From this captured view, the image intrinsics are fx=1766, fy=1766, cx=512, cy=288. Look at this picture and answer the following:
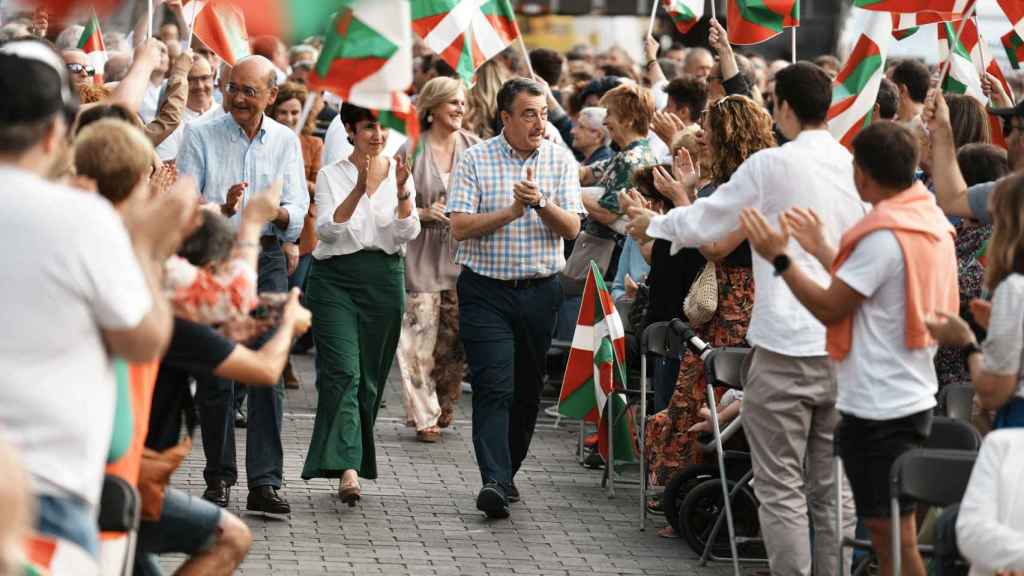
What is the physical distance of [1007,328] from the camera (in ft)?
18.9

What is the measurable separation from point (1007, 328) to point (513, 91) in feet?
13.9

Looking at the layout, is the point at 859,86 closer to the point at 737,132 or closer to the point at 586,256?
the point at 737,132

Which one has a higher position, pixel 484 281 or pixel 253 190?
pixel 253 190

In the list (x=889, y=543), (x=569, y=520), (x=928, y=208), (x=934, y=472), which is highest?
(x=928, y=208)

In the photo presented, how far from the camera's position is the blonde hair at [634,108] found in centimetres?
1124

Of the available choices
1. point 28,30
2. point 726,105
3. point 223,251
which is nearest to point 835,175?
point 726,105

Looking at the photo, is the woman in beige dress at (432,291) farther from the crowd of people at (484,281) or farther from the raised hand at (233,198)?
the raised hand at (233,198)

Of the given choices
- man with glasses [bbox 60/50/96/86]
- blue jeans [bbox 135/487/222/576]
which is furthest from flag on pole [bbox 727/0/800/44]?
blue jeans [bbox 135/487/222/576]

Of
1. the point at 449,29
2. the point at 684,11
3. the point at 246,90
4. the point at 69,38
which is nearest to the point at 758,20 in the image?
the point at 684,11

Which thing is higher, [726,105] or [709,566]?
[726,105]

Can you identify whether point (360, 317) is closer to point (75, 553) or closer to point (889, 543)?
point (889, 543)

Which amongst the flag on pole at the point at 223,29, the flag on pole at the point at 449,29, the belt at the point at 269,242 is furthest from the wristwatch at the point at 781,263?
the flag on pole at the point at 223,29

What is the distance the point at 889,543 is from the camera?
6379 mm

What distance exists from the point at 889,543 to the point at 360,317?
398 centimetres
